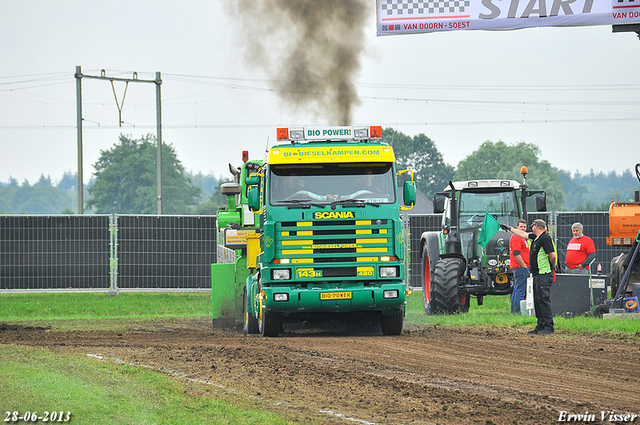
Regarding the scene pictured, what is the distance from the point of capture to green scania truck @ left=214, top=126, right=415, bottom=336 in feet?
45.7

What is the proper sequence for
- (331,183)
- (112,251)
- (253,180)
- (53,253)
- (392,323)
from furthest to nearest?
(112,251) < (53,253) < (392,323) < (253,180) < (331,183)

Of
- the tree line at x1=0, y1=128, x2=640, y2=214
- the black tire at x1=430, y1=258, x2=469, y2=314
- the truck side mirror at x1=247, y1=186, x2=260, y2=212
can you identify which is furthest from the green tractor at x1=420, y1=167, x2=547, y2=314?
the tree line at x1=0, y1=128, x2=640, y2=214

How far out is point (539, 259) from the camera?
1541 cm

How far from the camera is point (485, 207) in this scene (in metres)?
19.9

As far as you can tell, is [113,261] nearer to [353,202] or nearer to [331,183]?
[331,183]

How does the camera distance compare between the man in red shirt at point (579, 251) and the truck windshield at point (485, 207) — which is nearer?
the man in red shirt at point (579, 251)

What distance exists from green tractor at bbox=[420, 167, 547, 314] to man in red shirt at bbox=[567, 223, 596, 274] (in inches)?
39.7

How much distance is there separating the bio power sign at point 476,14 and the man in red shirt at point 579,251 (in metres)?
4.67

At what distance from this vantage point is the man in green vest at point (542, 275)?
15.2 m

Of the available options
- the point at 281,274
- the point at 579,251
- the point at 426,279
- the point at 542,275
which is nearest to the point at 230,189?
the point at 426,279

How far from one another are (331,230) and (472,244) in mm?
6734

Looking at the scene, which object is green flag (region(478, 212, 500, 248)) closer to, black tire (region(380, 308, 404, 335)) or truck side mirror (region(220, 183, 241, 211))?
black tire (region(380, 308, 404, 335))

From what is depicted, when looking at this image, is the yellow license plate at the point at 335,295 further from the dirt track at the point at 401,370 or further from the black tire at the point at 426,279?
the black tire at the point at 426,279

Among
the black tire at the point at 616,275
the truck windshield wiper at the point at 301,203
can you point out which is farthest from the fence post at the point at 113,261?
the black tire at the point at 616,275
